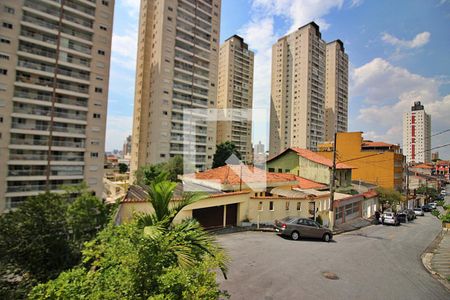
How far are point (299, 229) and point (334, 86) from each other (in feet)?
249

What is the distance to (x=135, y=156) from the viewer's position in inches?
1745

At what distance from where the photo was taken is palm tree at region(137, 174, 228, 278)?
11.1ft

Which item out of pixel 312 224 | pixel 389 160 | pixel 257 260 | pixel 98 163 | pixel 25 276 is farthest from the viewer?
pixel 389 160

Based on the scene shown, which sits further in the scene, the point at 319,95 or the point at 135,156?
the point at 319,95

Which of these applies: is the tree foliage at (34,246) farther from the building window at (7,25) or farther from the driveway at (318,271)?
the building window at (7,25)

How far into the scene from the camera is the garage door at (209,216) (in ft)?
39.3

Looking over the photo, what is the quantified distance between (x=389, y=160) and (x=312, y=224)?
119ft

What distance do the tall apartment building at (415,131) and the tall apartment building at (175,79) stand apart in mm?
86189

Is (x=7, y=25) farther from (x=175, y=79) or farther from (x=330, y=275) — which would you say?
(x=330, y=275)

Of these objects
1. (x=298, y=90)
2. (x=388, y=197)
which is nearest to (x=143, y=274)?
(x=388, y=197)

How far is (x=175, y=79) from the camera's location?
4250 centimetres

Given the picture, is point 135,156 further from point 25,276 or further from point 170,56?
point 25,276

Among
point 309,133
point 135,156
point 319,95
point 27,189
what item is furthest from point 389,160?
point 27,189

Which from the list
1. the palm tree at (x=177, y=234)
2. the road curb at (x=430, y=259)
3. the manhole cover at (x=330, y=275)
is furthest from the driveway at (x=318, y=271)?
the palm tree at (x=177, y=234)
